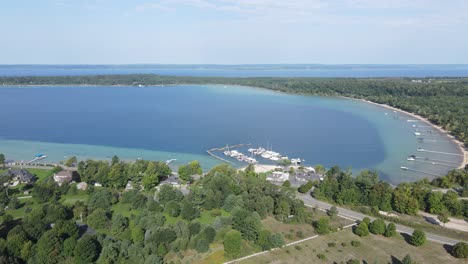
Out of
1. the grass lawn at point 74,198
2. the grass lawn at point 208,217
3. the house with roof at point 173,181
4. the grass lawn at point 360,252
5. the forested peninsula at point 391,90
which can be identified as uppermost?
the forested peninsula at point 391,90

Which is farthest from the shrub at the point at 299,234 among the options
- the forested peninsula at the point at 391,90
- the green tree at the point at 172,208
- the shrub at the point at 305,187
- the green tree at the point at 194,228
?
the forested peninsula at the point at 391,90

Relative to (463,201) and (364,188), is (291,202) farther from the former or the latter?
(463,201)

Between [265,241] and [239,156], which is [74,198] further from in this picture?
[239,156]

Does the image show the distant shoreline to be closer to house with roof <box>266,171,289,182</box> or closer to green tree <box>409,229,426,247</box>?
house with roof <box>266,171,289,182</box>

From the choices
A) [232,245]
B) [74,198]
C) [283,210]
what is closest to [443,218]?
[283,210]

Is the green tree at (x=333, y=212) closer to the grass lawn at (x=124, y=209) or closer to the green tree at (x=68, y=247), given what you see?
the grass lawn at (x=124, y=209)

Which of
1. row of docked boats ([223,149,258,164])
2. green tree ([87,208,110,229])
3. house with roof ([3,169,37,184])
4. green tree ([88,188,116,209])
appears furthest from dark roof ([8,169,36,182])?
row of docked boats ([223,149,258,164])
